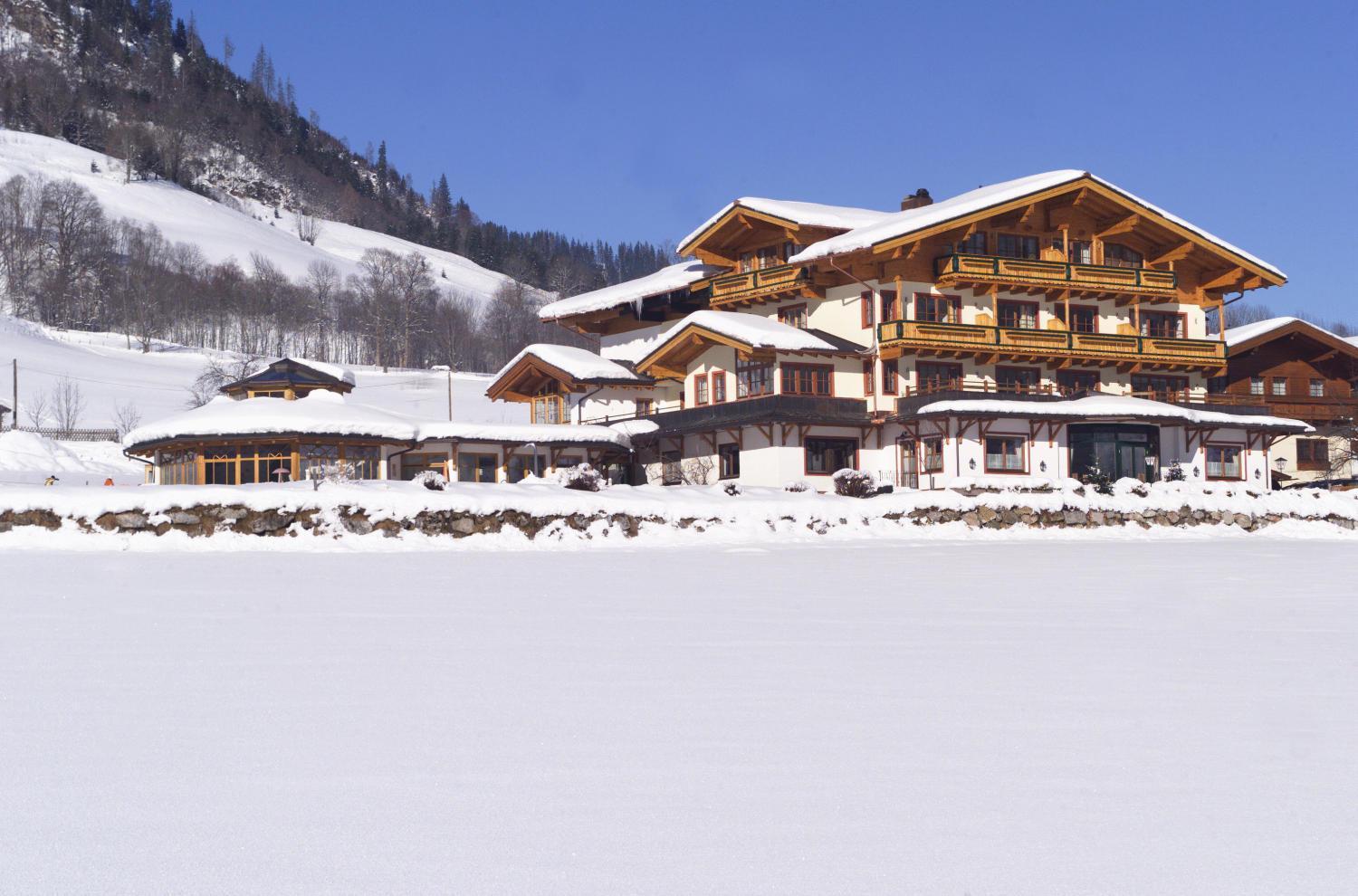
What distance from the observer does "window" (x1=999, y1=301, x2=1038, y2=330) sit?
44906 mm

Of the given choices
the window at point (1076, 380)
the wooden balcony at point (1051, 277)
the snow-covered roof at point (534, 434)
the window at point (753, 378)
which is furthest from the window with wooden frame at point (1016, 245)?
the snow-covered roof at point (534, 434)

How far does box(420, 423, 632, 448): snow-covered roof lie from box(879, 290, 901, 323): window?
10.8m

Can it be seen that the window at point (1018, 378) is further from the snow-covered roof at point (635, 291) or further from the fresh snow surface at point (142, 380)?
the fresh snow surface at point (142, 380)

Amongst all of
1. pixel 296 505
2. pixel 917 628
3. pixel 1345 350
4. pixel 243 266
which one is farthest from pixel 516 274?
pixel 917 628

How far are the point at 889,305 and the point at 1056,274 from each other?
630cm

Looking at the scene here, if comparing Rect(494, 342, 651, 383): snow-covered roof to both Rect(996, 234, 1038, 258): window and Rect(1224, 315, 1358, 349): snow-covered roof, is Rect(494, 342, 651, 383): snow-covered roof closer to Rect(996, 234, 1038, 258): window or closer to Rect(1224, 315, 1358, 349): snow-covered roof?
Rect(996, 234, 1038, 258): window

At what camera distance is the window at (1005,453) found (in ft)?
137

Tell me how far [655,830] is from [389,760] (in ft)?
5.57

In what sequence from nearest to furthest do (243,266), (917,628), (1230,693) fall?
(1230,693) → (917,628) → (243,266)

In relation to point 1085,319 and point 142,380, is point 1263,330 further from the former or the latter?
point 142,380

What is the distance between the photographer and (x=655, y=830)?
5.22 meters

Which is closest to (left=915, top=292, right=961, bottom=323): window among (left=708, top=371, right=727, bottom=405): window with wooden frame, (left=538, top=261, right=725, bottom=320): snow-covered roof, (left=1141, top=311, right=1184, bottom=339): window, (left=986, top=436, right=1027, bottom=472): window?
(left=986, top=436, right=1027, bottom=472): window

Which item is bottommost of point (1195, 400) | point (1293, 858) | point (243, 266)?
point (1293, 858)

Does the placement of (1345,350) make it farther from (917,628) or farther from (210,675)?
(210,675)
